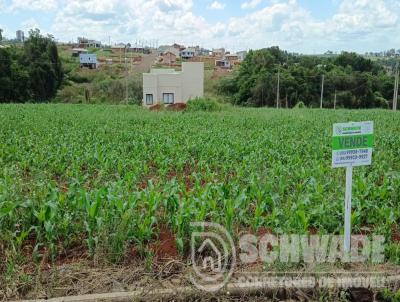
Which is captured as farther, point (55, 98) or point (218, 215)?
point (55, 98)

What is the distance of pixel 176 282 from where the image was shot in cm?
333

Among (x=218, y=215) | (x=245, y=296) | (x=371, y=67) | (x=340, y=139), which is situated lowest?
(x=245, y=296)

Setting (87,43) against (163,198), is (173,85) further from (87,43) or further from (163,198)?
(87,43)

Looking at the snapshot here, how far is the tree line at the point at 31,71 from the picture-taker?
35.1 metres

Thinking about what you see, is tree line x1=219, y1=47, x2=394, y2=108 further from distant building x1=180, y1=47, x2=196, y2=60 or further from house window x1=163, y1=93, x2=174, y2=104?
distant building x1=180, y1=47, x2=196, y2=60

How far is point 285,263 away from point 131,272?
1.34 metres

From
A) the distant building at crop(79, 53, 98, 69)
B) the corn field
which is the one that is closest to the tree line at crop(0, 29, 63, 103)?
the distant building at crop(79, 53, 98, 69)

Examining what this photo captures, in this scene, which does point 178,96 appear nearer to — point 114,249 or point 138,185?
point 138,185

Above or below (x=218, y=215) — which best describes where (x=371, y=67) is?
above

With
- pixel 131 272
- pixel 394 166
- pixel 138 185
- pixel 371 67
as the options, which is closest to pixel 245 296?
pixel 131 272

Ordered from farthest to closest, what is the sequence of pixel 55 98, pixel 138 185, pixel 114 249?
pixel 55 98 < pixel 138 185 < pixel 114 249
